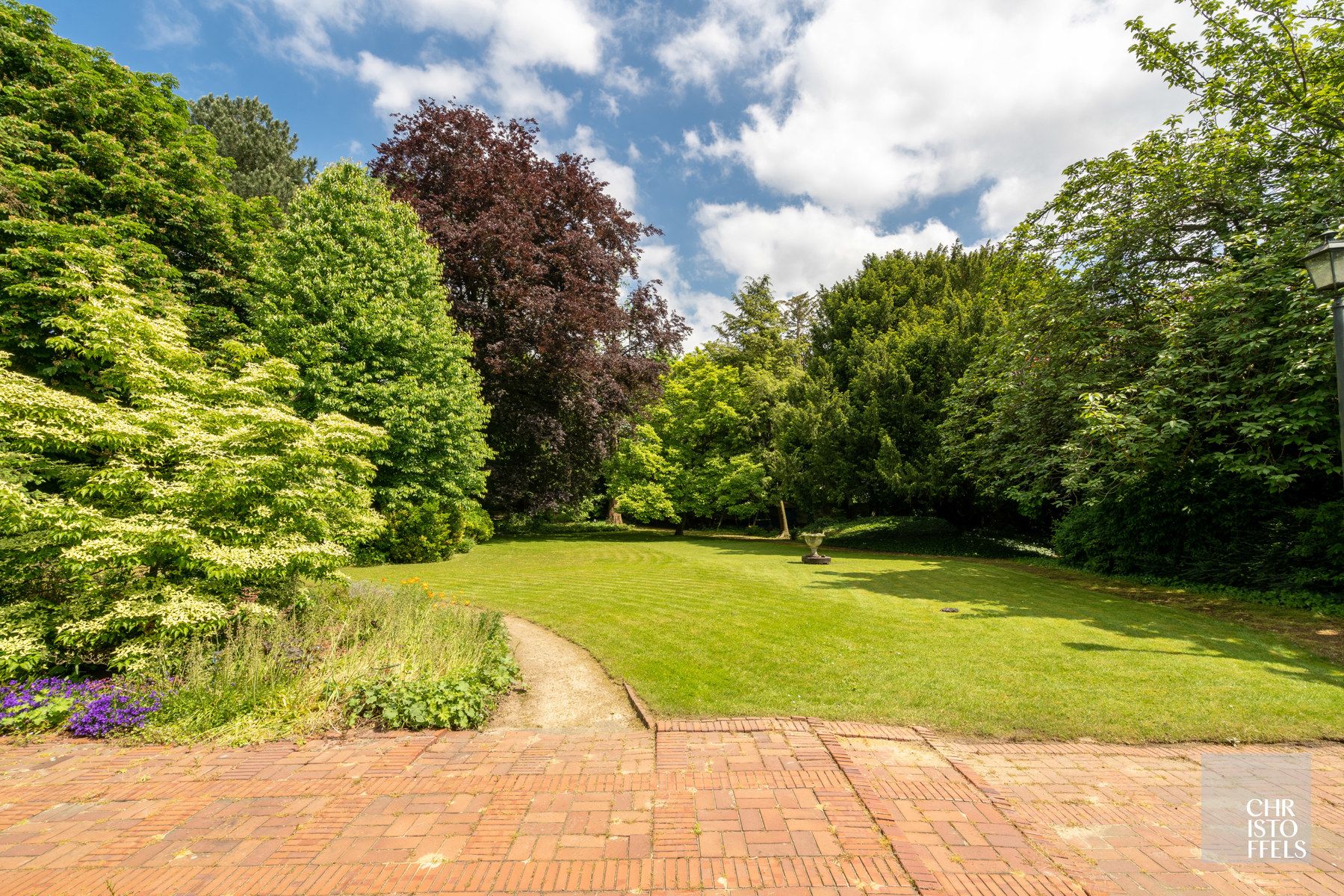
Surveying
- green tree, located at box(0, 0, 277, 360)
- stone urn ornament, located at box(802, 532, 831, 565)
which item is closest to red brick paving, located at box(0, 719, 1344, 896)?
green tree, located at box(0, 0, 277, 360)

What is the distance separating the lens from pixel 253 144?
Result: 977 inches

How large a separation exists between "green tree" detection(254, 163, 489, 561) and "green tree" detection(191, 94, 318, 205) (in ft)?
37.8

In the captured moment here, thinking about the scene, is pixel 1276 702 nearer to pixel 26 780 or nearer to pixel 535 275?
pixel 26 780

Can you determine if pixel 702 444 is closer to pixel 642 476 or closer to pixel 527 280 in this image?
pixel 642 476

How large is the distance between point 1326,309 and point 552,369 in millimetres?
18113

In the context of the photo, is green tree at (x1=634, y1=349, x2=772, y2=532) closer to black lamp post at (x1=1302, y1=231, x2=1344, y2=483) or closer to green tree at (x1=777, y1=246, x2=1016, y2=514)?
green tree at (x1=777, y1=246, x2=1016, y2=514)

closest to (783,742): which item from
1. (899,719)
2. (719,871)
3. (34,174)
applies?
(899,719)

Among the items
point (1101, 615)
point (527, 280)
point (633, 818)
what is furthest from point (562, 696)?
point (527, 280)

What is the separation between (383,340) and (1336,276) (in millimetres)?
16635

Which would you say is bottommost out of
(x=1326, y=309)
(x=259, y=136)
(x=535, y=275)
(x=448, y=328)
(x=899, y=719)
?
(x=899, y=719)

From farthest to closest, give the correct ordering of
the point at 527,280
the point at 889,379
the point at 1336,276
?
the point at 889,379
the point at 527,280
the point at 1336,276

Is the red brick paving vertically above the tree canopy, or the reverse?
the tree canopy

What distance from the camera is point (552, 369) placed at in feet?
63.2

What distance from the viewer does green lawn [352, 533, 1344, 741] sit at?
5.14 m
